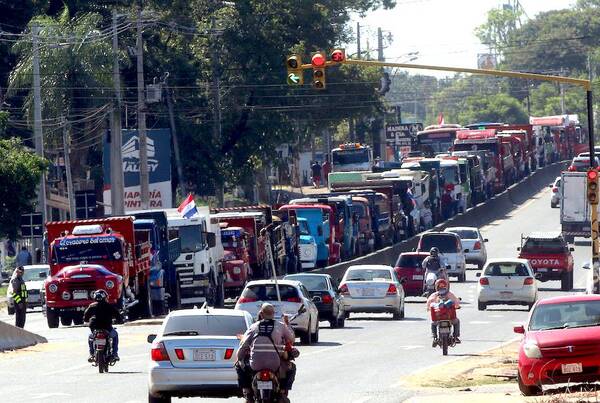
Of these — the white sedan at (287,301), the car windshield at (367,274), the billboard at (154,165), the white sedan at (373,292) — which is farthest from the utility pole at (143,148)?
the white sedan at (287,301)

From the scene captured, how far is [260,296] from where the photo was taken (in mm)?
33219

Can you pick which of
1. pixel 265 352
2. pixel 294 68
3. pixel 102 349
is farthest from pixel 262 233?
pixel 265 352

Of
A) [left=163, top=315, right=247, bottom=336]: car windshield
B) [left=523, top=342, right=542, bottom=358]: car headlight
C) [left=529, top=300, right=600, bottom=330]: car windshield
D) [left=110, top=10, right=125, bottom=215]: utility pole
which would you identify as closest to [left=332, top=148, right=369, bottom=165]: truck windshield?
[left=110, top=10, right=125, bottom=215]: utility pole

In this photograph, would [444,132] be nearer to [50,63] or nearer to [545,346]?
[50,63]

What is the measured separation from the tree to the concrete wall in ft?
36.0

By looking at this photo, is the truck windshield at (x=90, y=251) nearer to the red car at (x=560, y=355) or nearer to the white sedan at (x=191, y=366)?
the white sedan at (x=191, y=366)

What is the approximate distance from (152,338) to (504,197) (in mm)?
73894

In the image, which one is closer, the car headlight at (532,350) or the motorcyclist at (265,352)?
the motorcyclist at (265,352)

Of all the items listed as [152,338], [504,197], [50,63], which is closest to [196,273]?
[50,63]

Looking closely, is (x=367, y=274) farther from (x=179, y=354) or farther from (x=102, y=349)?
(x=179, y=354)

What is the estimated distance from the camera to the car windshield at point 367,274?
43.0 meters

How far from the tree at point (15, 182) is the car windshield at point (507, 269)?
60.1 feet

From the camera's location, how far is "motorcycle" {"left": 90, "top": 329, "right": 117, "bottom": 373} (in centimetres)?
2742

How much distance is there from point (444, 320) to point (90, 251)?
46.3 ft
